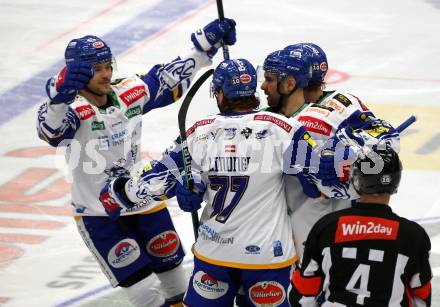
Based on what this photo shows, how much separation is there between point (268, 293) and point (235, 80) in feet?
3.35

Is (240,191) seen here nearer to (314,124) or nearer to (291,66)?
(314,124)

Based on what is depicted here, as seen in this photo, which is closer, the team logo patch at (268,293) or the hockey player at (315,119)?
the team logo patch at (268,293)

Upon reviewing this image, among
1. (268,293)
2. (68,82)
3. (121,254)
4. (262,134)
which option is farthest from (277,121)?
(121,254)

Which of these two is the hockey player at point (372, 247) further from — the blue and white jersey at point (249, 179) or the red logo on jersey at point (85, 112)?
the red logo on jersey at point (85, 112)

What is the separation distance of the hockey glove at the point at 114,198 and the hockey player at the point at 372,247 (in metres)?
1.46

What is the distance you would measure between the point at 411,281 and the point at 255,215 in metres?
1.03

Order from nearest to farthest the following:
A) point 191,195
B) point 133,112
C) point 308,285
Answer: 1. point 308,285
2. point 191,195
3. point 133,112

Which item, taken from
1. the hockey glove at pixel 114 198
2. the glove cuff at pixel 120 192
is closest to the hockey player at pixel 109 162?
the hockey glove at pixel 114 198

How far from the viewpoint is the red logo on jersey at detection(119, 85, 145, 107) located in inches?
250

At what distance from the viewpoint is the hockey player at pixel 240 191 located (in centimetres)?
525

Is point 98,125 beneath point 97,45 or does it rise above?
beneath

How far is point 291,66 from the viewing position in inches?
221

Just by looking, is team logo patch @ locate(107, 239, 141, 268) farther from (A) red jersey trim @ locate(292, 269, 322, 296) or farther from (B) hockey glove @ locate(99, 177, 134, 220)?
(A) red jersey trim @ locate(292, 269, 322, 296)

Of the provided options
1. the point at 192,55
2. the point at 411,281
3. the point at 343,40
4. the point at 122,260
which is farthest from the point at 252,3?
the point at 411,281
